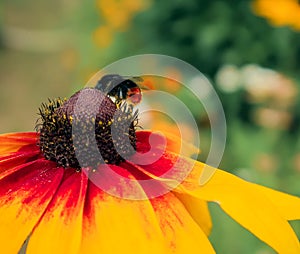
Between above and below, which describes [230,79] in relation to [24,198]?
above

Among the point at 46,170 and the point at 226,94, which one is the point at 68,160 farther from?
the point at 226,94

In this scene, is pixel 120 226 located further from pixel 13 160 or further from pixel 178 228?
pixel 13 160

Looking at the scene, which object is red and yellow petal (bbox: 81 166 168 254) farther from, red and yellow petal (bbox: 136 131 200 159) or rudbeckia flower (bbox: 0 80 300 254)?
red and yellow petal (bbox: 136 131 200 159)

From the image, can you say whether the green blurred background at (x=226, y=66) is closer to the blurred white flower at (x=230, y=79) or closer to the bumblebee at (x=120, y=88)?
the blurred white flower at (x=230, y=79)

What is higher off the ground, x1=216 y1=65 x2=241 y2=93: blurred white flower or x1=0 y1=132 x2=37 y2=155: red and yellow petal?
x1=216 y1=65 x2=241 y2=93: blurred white flower

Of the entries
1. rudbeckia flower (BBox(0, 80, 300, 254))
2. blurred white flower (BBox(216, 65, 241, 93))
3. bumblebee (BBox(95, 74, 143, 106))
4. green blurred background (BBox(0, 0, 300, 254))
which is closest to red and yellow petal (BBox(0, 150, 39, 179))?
rudbeckia flower (BBox(0, 80, 300, 254))

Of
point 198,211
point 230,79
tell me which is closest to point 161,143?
point 198,211

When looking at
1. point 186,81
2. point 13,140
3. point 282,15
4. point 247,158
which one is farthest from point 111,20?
point 13,140
